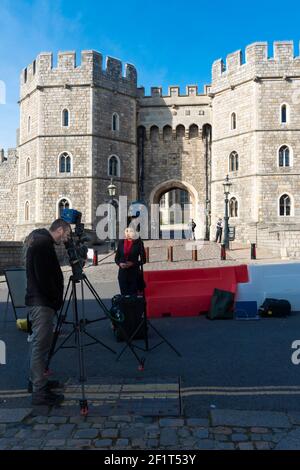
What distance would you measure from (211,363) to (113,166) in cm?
2481

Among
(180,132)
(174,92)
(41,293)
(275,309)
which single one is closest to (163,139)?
(180,132)

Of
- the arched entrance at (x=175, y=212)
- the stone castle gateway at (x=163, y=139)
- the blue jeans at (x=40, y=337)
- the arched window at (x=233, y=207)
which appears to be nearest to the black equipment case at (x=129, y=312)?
the blue jeans at (x=40, y=337)

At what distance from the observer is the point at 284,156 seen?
2677cm

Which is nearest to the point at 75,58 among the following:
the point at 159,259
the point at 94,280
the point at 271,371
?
the point at 159,259

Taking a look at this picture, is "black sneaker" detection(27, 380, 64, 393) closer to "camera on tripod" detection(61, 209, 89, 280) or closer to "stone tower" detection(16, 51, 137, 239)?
"camera on tripod" detection(61, 209, 89, 280)

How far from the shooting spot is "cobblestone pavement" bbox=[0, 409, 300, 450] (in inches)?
121

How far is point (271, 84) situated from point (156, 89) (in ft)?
27.7

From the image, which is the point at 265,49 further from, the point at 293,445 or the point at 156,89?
the point at 293,445

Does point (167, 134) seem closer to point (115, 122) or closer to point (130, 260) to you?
point (115, 122)

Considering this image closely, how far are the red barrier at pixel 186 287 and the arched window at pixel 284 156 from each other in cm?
2003

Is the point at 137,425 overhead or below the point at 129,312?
below

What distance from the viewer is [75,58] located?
27.5 m

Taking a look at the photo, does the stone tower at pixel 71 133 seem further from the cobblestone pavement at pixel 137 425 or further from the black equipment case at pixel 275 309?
the cobblestone pavement at pixel 137 425
